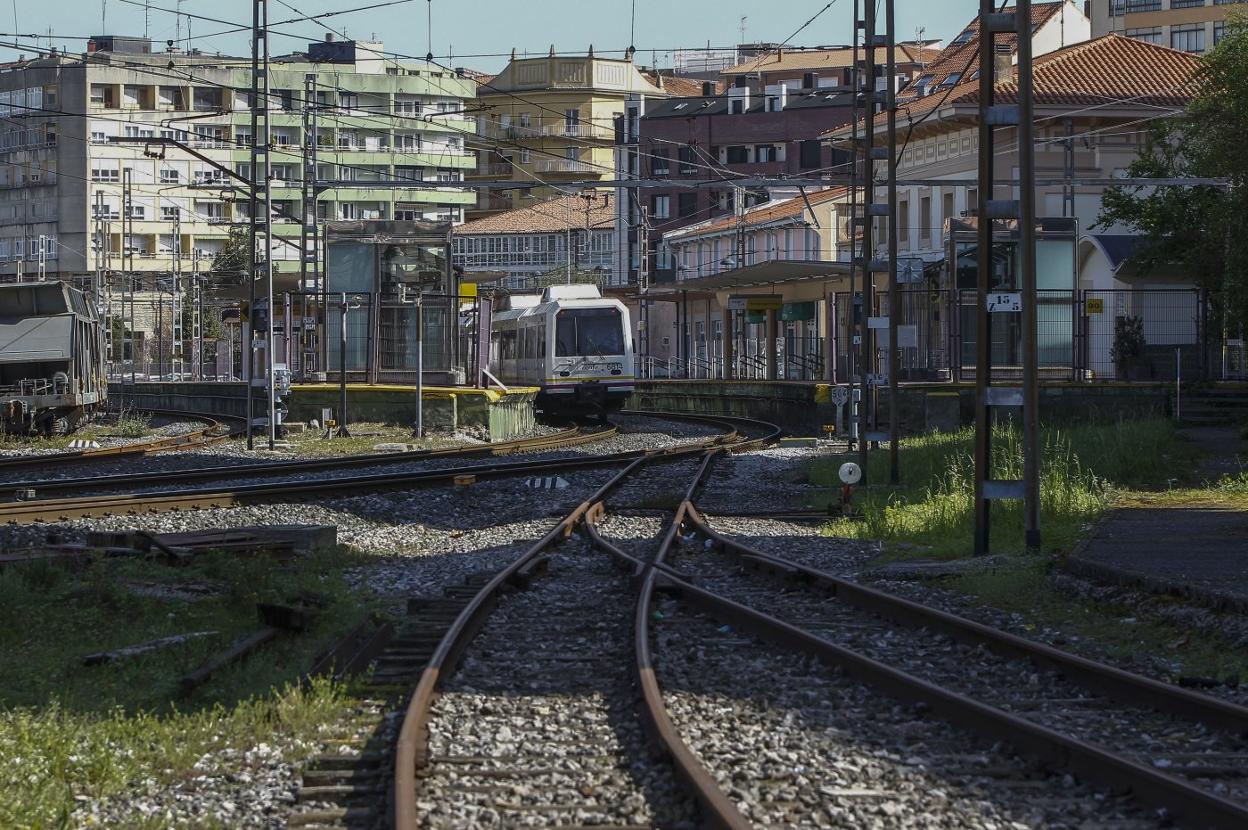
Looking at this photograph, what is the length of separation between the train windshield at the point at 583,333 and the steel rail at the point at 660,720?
30.1 m

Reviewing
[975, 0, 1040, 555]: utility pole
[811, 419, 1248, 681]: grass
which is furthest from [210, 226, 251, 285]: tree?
[975, 0, 1040, 555]: utility pole

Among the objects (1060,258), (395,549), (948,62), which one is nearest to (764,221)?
(948,62)

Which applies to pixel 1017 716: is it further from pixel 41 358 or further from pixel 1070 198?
pixel 1070 198

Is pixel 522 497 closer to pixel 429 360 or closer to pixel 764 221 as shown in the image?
pixel 429 360

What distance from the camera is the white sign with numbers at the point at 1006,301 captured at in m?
15.1

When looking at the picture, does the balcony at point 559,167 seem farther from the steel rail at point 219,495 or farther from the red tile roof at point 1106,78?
the steel rail at point 219,495

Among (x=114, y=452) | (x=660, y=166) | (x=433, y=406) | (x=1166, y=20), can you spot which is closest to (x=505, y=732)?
(x=114, y=452)

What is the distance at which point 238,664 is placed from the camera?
9.63 meters

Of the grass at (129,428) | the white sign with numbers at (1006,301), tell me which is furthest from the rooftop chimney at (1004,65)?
the white sign with numbers at (1006,301)

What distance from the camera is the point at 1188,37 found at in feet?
299

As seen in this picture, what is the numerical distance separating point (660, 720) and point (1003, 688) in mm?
2234

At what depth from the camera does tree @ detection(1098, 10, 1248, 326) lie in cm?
3056

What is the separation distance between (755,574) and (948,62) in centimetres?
6153

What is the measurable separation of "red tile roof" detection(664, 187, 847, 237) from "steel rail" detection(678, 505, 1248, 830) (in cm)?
6171
